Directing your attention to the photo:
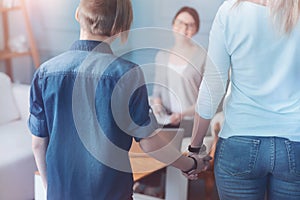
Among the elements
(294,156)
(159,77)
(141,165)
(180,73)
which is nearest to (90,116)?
(294,156)

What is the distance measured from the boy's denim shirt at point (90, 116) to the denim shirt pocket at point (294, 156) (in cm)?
34

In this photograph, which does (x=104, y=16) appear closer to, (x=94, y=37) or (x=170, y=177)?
(x=94, y=37)

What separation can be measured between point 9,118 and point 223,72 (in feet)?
6.43

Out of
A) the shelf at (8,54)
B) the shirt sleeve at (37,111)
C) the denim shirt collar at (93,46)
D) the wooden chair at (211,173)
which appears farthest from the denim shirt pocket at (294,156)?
the shelf at (8,54)

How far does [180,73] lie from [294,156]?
5.26 feet

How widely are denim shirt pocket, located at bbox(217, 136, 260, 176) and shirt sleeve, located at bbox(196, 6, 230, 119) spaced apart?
4.1 inches

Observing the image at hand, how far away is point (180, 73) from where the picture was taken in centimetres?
272

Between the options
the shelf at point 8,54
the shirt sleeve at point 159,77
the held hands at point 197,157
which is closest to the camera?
the held hands at point 197,157

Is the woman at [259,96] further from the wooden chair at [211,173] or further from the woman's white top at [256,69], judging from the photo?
the wooden chair at [211,173]

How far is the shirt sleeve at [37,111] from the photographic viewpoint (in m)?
1.20

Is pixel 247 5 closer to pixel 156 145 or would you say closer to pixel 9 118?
pixel 156 145

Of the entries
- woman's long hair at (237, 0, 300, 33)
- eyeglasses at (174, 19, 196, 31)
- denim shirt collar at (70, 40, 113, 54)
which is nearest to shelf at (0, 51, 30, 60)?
eyeglasses at (174, 19, 196, 31)

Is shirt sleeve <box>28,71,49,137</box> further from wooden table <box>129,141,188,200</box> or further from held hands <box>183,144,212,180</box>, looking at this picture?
wooden table <box>129,141,188,200</box>

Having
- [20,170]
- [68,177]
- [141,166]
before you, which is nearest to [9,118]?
[20,170]
